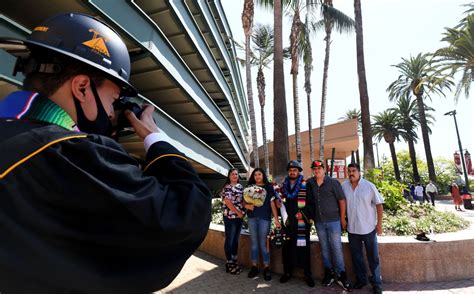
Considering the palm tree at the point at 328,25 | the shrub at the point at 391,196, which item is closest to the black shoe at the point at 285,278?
the shrub at the point at 391,196

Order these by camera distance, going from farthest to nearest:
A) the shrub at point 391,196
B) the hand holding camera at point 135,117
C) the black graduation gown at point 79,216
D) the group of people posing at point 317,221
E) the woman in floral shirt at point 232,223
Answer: the shrub at point 391,196 < the woman in floral shirt at point 232,223 < the group of people posing at point 317,221 < the hand holding camera at point 135,117 < the black graduation gown at point 79,216

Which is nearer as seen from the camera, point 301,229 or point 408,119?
point 301,229

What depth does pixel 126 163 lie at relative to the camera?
98 cm

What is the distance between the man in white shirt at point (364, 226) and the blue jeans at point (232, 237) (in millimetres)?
2277

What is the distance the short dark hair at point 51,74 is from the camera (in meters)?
1.09

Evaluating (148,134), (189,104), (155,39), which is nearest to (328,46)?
(189,104)

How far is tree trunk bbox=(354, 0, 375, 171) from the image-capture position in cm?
1219

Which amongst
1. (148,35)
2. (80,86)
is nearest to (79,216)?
(80,86)

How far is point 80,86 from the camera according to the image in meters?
1.13

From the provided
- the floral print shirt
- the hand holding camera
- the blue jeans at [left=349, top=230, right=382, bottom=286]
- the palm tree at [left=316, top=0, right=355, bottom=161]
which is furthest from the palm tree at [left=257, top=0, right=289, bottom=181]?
the hand holding camera

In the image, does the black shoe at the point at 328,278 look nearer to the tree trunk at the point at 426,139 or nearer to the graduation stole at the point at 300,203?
the graduation stole at the point at 300,203

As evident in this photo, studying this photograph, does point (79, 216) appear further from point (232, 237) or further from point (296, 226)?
point (232, 237)

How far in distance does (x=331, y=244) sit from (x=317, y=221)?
46 cm

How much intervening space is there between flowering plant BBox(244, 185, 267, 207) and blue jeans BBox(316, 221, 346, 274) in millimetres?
1162
